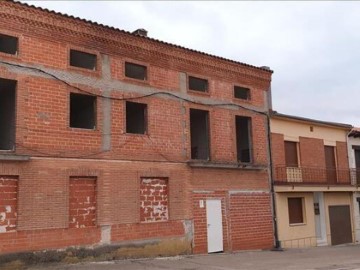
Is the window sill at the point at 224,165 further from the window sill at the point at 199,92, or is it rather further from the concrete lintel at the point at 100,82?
the window sill at the point at 199,92

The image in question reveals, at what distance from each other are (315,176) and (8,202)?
1484cm

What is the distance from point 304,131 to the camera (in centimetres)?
2283

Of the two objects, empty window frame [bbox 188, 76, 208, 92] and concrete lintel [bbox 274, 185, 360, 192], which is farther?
concrete lintel [bbox 274, 185, 360, 192]

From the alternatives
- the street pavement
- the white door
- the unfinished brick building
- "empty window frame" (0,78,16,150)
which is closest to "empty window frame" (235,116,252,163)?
the unfinished brick building

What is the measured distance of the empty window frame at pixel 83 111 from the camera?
15773 mm

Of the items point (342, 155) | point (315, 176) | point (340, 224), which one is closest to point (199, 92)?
point (315, 176)

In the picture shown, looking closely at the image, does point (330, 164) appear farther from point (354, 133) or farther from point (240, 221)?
point (240, 221)

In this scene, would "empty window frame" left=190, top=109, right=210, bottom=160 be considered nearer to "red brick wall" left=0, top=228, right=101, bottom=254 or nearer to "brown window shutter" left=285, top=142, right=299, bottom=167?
"brown window shutter" left=285, top=142, right=299, bottom=167

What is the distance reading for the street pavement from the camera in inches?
543

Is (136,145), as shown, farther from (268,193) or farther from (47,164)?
(268,193)

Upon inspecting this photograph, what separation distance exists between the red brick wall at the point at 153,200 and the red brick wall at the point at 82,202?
6.25 ft

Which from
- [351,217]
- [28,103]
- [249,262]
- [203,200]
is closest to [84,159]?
[28,103]

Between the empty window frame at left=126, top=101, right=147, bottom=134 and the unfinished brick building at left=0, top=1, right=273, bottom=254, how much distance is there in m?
0.05

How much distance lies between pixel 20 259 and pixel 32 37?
672cm
